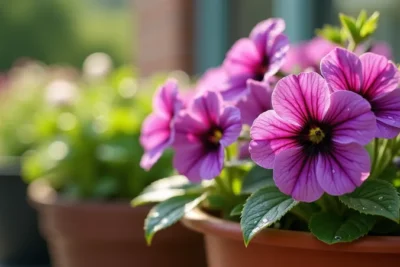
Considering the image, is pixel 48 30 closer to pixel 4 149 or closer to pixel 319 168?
pixel 4 149

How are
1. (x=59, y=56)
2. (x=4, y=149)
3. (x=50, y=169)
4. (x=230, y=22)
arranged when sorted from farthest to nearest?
(x=59, y=56) < (x=230, y=22) < (x=4, y=149) < (x=50, y=169)

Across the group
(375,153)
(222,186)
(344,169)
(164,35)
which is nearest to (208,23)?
(164,35)

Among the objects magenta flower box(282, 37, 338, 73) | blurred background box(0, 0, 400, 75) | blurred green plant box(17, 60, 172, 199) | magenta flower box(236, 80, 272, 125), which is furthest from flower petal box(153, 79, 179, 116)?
blurred background box(0, 0, 400, 75)

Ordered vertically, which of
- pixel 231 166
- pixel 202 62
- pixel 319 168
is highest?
pixel 319 168

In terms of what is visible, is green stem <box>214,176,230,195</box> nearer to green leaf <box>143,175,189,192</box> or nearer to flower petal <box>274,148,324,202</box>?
green leaf <box>143,175,189,192</box>

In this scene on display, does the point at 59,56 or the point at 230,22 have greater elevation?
the point at 230,22

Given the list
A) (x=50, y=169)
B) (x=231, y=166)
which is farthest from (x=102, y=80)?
(x=231, y=166)

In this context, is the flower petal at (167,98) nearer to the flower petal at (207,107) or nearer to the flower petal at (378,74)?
the flower petal at (207,107)

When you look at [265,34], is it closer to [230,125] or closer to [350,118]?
[230,125]
